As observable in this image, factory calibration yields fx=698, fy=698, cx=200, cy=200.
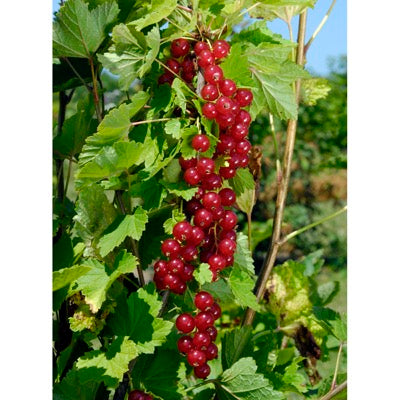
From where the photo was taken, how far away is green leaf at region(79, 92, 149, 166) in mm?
775

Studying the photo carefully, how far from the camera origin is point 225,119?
0.78 m

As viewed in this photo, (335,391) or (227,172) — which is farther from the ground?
(227,172)

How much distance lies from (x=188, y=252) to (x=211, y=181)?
0.09 meters

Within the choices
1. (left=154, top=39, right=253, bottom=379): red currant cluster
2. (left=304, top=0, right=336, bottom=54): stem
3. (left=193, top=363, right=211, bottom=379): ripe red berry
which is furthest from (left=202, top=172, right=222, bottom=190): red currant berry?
(left=304, top=0, right=336, bottom=54): stem

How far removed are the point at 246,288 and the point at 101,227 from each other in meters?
0.19

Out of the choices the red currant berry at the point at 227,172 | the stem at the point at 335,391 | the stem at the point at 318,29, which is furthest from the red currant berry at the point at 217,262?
the stem at the point at 318,29

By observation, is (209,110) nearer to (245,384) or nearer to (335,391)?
(245,384)

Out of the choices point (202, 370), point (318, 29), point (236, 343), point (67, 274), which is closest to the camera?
point (67, 274)

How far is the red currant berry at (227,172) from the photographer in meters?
0.84

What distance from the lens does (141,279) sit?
86 cm

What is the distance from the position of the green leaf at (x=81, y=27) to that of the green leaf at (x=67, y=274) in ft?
0.98

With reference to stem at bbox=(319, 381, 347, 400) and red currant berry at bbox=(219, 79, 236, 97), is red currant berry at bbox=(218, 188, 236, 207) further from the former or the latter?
stem at bbox=(319, 381, 347, 400)

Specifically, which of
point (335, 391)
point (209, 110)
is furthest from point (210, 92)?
point (335, 391)
